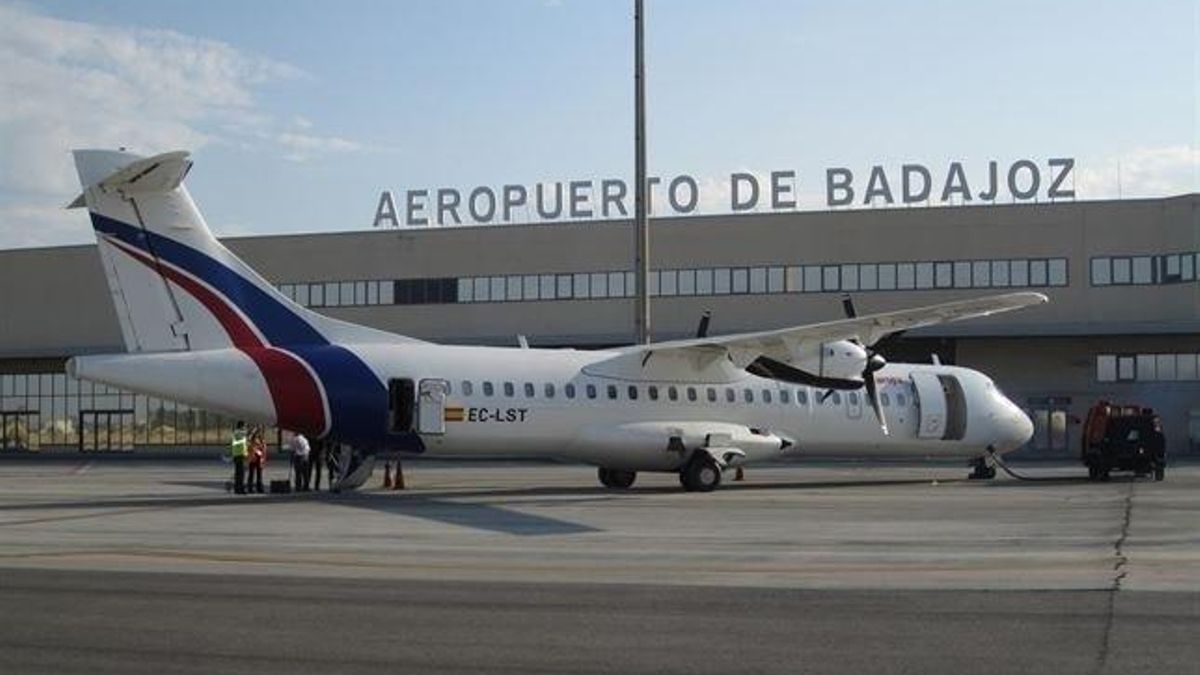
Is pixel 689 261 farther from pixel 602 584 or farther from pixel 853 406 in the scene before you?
pixel 602 584

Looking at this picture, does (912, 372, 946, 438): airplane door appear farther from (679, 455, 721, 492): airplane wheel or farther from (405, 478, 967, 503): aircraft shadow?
(679, 455, 721, 492): airplane wheel

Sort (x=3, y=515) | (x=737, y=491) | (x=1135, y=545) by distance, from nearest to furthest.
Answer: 1. (x=1135, y=545)
2. (x=3, y=515)
3. (x=737, y=491)

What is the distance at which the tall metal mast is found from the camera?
39875 mm

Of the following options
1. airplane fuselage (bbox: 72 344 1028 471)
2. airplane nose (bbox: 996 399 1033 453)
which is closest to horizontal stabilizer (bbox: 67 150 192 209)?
airplane fuselage (bbox: 72 344 1028 471)

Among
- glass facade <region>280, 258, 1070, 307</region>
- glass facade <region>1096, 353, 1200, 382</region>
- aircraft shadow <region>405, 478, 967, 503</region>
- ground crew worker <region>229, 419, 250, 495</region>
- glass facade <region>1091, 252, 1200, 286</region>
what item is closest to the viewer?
aircraft shadow <region>405, 478, 967, 503</region>

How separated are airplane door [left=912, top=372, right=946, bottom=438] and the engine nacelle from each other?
169 inches

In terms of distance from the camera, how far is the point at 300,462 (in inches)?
1266

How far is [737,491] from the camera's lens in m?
32.0

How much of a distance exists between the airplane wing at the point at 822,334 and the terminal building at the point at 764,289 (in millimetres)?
30302

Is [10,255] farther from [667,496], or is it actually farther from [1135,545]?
[1135,545]

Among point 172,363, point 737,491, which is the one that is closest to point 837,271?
point 737,491

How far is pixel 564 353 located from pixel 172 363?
8.76m

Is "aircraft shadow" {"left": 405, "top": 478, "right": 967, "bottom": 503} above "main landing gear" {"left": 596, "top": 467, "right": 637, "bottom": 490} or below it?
below

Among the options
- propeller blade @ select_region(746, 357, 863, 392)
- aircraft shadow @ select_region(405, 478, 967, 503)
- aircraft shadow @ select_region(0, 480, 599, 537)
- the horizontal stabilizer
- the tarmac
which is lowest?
aircraft shadow @ select_region(405, 478, 967, 503)
